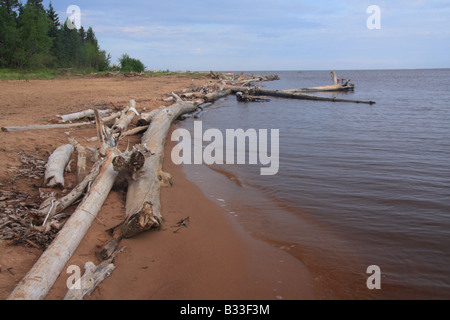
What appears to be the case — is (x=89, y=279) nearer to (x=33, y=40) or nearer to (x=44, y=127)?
(x=44, y=127)

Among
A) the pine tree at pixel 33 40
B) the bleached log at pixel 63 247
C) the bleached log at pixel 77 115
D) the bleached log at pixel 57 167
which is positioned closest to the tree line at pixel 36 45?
the pine tree at pixel 33 40

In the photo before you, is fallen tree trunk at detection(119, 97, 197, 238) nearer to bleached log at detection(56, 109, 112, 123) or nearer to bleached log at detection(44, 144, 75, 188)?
bleached log at detection(44, 144, 75, 188)

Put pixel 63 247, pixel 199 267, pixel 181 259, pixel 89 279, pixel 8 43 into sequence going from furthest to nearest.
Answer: pixel 8 43 < pixel 181 259 < pixel 199 267 < pixel 63 247 < pixel 89 279

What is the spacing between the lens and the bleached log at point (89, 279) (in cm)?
265

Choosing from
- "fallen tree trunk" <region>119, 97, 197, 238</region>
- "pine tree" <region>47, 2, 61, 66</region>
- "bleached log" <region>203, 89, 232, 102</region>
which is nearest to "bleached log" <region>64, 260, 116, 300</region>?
"fallen tree trunk" <region>119, 97, 197, 238</region>

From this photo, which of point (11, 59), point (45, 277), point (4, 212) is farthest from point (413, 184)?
point (11, 59)

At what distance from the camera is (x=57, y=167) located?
5.04 meters

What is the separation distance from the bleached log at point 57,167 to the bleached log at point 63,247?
76 centimetres

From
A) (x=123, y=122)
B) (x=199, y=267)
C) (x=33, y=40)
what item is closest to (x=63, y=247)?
(x=199, y=267)

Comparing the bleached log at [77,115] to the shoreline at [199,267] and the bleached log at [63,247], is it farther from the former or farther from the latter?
the shoreline at [199,267]

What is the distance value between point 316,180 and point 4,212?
15.9ft

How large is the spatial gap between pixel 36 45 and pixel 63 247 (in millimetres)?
38013

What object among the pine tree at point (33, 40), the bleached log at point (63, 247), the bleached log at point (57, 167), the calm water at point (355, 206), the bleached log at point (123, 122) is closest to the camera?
the bleached log at point (63, 247)

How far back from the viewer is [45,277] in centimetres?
271
